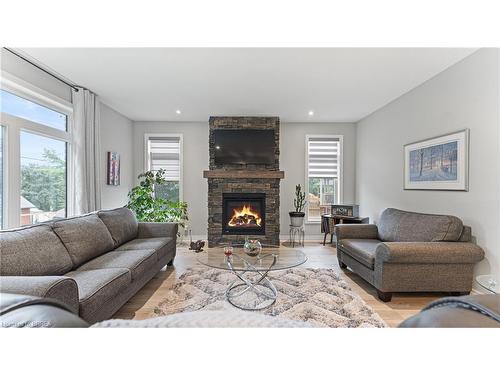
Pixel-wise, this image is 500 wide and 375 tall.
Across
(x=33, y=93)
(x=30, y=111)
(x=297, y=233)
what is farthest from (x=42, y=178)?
(x=297, y=233)

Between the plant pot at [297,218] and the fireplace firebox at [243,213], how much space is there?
0.56 meters

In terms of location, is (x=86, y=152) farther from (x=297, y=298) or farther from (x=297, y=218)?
(x=297, y=218)

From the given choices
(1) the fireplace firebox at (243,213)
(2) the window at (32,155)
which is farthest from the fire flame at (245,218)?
(2) the window at (32,155)

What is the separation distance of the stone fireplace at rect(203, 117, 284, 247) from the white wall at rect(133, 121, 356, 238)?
42 centimetres

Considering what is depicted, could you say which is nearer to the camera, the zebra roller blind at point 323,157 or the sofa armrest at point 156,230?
the sofa armrest at point 156,230

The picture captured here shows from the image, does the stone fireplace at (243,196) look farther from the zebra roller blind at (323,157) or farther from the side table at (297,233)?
the zebra roller blind at (323,157)

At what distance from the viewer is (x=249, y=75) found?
268cm

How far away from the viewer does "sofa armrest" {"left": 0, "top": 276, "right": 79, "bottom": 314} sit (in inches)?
45.3

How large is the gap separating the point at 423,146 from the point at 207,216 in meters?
3.86

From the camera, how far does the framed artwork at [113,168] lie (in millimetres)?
3879

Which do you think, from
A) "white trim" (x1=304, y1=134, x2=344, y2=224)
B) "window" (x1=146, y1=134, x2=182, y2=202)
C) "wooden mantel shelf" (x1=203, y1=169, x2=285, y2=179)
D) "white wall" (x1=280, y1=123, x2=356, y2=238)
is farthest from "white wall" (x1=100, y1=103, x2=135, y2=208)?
"white trim" (x1=304, y1=134, x2=344, y2=224)
